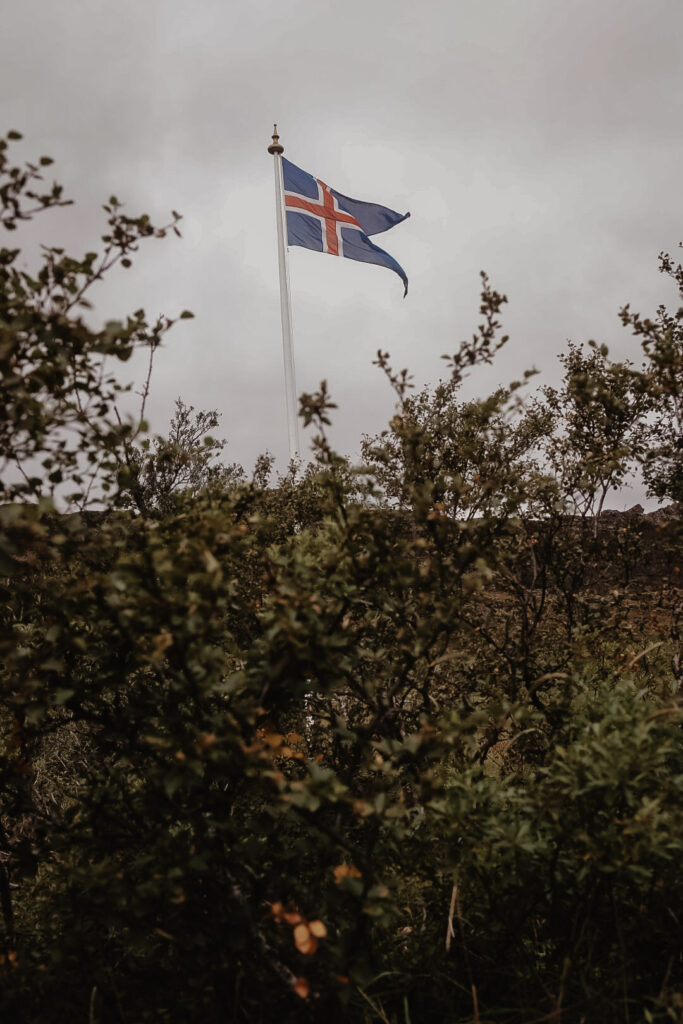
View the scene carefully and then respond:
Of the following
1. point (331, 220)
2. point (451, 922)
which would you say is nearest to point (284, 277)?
point (331, 220)

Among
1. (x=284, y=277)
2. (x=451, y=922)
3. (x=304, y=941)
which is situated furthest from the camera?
(x=284, y=277)

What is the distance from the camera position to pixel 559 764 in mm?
2113

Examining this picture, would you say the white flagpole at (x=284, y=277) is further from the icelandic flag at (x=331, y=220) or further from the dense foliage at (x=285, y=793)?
the dense foliage at (x=285, y=793)

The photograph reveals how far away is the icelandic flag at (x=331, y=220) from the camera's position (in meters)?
9.77

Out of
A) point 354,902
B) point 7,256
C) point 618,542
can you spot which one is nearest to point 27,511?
point 7,256

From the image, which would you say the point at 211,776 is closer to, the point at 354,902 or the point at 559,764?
the point at 354,902

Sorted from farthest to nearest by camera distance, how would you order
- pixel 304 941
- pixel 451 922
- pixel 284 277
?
pixel 284 277 → pixel 451 922 → pixel 304 941

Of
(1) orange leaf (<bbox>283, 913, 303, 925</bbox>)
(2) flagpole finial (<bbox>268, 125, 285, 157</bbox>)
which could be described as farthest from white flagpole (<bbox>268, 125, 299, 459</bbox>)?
(1) orange leaf (<bbox>283, 913, 303, 925</bbox>)

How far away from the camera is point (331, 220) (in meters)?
10.1

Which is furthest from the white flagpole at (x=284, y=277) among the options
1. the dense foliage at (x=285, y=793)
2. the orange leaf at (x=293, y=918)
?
the orange leaf at (x=293, y=918)

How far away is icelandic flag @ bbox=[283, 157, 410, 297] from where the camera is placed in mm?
9773

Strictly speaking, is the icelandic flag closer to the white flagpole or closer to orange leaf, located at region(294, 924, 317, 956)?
the white flagpole

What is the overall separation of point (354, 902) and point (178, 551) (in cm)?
111

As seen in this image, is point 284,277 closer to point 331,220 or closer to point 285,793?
point 331,220
